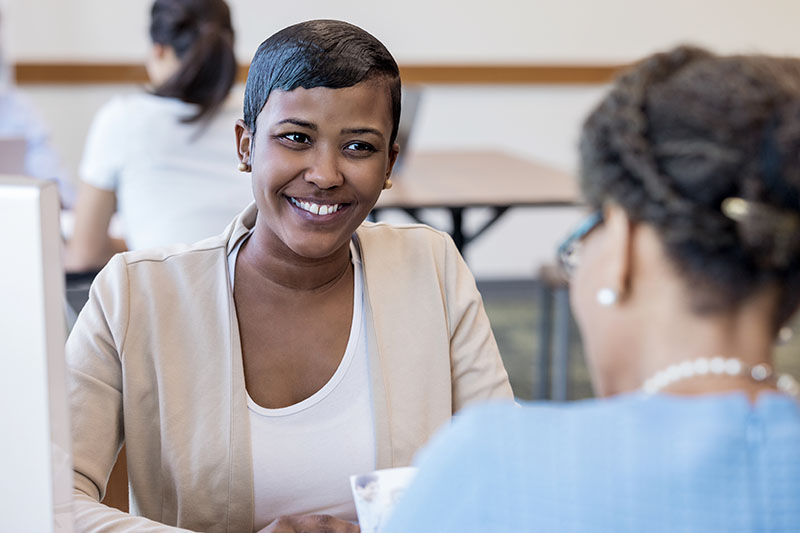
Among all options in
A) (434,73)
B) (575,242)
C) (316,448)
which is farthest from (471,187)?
(575,242)

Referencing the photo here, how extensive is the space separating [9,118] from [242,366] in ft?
8.94

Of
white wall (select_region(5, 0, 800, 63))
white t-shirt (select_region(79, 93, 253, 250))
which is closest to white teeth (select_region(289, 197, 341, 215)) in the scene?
white t-shirt (select_region(79, 93, 253, 250))

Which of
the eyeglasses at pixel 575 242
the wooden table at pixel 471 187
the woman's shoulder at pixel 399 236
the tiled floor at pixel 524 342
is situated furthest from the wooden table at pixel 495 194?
the eyeglasses at pixel 575 242

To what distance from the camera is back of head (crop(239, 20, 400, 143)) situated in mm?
1197

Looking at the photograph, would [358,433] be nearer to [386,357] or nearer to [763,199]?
[386,357]

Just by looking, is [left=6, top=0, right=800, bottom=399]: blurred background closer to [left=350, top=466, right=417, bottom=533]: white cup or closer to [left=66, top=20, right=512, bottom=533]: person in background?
[left=66, top=20, right=512, bottom=533]: person in background

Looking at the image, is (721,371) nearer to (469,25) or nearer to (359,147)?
(359,147)

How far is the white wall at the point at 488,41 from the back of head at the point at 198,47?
2046 millimetres

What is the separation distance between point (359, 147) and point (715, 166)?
61cm

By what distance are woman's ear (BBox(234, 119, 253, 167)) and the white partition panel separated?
24.6 inches

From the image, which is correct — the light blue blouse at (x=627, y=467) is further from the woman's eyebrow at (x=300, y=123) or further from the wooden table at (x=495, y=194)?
the wooden table at (x=495, y=194)

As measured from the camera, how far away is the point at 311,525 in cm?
114

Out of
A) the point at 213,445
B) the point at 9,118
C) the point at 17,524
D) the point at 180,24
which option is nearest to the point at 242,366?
the point at 213,445

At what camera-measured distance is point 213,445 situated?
1.23 metres
